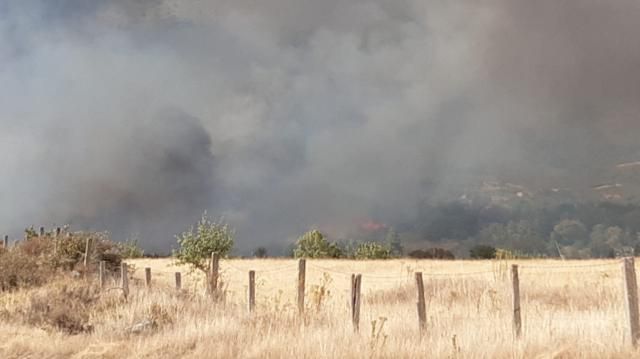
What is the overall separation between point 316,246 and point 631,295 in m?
116

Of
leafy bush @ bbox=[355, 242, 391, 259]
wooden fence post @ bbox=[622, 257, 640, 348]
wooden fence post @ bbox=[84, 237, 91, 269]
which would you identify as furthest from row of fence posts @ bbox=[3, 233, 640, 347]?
leafy bush @ bbox=[355, 242, 391, 259]

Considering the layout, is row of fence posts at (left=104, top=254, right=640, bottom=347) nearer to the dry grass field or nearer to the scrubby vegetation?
the dry grass field

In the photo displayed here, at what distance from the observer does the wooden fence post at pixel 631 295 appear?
12.8 meters

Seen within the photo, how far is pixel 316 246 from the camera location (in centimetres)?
12825

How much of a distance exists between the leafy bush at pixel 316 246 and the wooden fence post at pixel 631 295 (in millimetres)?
111244

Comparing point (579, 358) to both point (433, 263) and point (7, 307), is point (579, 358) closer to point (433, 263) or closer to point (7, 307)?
point (7, 307)

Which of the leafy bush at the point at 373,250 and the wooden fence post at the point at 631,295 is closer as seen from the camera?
the wooden fence post at the point at 631,295

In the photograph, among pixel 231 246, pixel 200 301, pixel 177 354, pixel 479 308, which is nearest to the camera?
pixel 177 354

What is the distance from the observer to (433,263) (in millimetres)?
59281

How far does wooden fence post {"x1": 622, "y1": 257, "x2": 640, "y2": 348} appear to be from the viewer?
12.8 m

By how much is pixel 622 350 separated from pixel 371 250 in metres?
115

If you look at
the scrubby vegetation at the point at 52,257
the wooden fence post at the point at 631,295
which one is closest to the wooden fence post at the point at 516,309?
the wooden fence post at the point at 631,295

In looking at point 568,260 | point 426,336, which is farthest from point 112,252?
point 568,260

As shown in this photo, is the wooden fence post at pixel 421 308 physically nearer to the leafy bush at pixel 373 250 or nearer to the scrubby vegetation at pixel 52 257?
the scrubby vegetation at pixel 52 257
